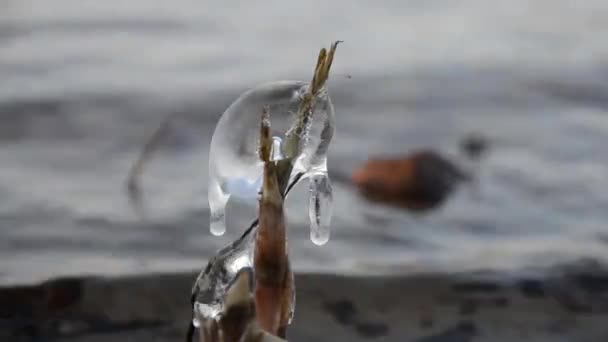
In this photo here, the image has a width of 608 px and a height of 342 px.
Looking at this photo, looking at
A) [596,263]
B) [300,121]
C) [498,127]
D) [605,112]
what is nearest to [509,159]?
[498,127]

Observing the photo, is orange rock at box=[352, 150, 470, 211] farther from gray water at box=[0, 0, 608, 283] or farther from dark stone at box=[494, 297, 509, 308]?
dark stone at box=[494, 297, 509, 308]

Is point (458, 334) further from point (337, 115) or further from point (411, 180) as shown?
point (337, 115)

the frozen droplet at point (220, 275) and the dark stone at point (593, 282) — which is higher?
the frozen droplet at point (220, 275)

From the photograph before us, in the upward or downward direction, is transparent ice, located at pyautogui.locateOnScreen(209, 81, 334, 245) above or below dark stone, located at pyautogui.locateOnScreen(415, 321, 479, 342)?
above

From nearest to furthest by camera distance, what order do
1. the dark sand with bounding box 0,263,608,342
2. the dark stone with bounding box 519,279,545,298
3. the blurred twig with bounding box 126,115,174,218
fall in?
the dark sand with bounding box 0,263,608,342 < the dark stone with bounding box 519,279,545,298 < the blurred twig with bounding box 126,115,174,218

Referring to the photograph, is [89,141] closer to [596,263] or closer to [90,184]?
[90,184]

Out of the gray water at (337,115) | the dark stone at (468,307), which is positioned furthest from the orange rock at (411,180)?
the dark stone at (468,307)

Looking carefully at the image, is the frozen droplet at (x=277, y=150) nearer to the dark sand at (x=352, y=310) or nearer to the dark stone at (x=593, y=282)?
the dark sand at (x=352, y=310)

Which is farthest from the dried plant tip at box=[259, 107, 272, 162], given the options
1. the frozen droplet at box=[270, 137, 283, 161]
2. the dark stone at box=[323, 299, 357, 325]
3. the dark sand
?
the dark stone at box=[323, 299, 357, 325]
